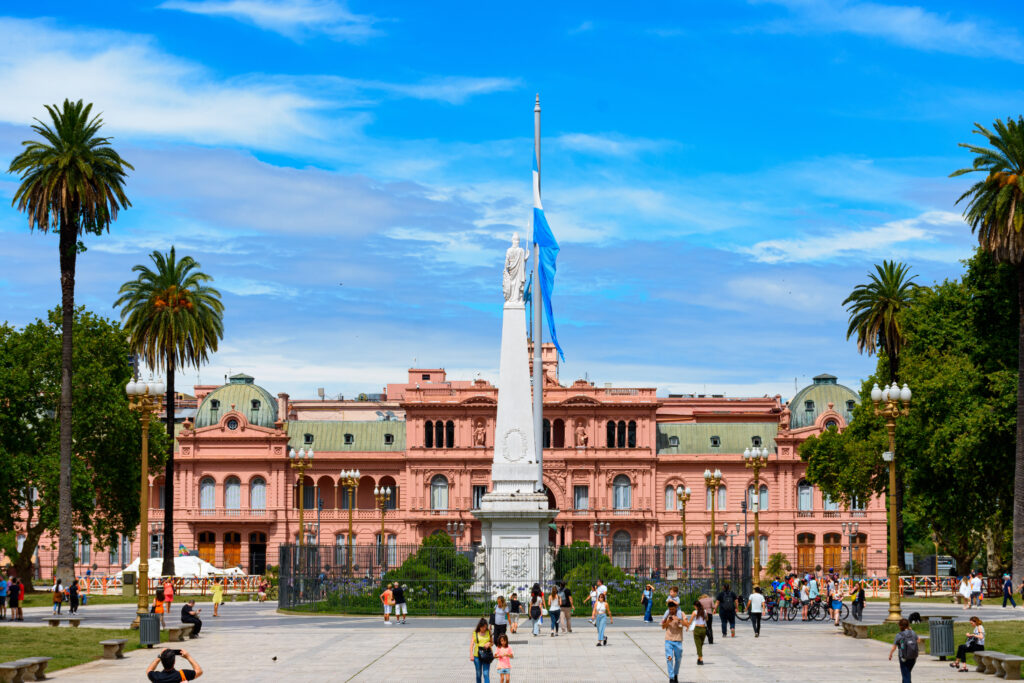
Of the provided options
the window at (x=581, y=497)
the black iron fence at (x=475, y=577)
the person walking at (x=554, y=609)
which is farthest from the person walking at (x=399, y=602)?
the window at (x=581, y=497)

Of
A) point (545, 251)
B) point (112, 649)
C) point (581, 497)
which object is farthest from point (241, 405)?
point (112, 649)

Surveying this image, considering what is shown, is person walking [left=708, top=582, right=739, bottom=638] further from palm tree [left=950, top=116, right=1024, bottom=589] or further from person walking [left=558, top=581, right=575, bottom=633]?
palm tree [left=950, top=116, right=1024, bottom=589]

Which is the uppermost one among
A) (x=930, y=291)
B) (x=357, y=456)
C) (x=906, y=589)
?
(x=930, y=291)

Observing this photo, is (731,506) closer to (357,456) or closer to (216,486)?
(357,456)

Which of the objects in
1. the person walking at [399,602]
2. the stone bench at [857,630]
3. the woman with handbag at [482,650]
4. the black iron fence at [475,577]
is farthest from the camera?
the black iron fence at [475,577]

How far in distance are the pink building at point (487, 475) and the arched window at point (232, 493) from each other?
72mm

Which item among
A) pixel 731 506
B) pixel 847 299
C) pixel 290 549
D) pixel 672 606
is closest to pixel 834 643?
pixel 672 606

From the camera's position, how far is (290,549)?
160ft

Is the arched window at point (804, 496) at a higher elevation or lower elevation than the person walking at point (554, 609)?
higher

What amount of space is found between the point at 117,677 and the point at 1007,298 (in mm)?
37533

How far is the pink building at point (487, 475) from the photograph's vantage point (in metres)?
99.7

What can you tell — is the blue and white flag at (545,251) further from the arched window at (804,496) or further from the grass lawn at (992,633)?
the arched window at (804,496)

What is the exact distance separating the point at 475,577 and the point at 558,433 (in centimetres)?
5809

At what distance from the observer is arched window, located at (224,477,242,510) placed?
331 feet
